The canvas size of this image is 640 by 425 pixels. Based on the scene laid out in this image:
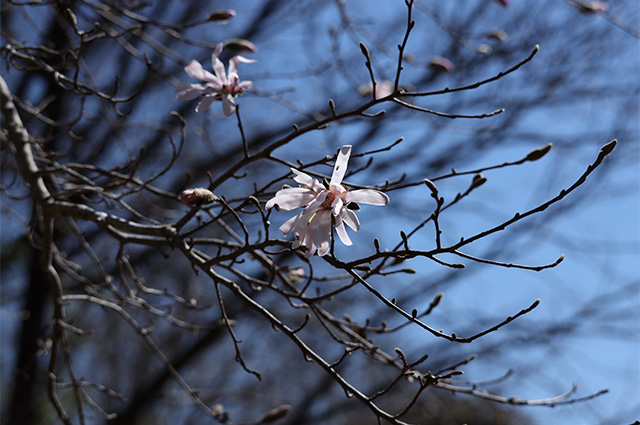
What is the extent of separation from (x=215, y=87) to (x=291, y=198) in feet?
2.00

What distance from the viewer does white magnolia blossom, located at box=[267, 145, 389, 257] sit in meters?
1.24

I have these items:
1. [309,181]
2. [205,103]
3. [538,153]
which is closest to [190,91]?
[205,103]

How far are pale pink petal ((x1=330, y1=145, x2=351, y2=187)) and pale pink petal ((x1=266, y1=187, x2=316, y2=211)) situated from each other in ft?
0.16

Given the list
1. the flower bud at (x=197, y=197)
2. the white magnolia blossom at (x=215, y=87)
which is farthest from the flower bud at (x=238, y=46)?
the flower bud at (x=197, y=197)

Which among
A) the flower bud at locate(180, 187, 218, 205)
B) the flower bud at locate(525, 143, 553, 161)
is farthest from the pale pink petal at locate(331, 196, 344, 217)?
the flower bud at locate(525, 143, 553, 161)

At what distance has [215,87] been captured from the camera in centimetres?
173

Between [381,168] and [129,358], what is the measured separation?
440 cm

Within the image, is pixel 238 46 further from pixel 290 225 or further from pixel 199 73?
pixel 290 225

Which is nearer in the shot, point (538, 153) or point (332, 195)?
point (332, 195)

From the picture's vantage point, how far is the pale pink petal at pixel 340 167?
1.26 m

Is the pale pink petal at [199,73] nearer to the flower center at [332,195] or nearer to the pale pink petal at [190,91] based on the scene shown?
the pale pink petal at [190,91]

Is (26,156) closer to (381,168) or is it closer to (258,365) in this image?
(381,168)

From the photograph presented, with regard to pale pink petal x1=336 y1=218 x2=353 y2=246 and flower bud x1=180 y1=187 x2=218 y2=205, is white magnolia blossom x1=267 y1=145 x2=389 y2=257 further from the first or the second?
flower bud x1=180 y1=187 x2=218 y2=205

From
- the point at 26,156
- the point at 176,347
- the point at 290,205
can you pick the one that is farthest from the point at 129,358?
the point at 290,205
